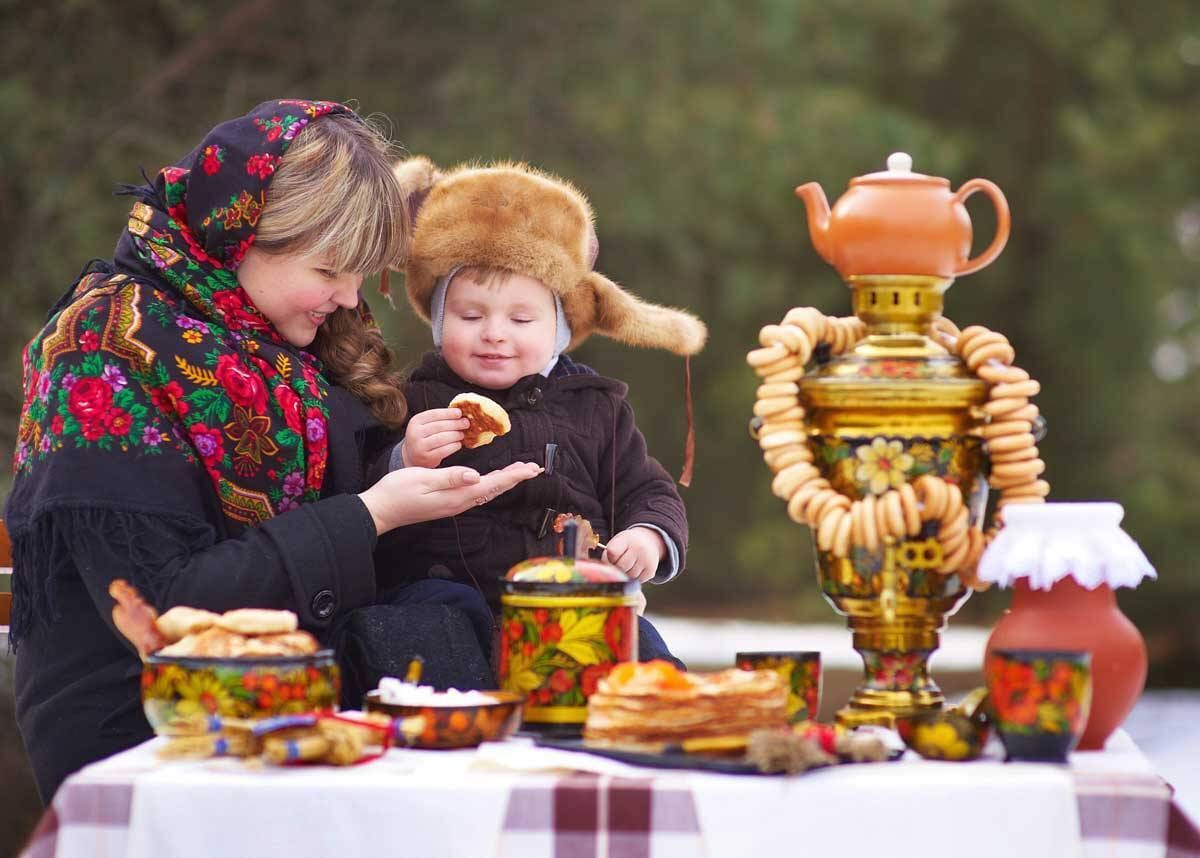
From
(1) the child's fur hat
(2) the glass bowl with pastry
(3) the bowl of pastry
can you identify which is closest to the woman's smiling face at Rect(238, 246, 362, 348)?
(1) the child's fur hat

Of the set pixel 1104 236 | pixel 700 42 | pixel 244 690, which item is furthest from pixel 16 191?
pixel 1104 236

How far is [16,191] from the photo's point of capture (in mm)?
6391

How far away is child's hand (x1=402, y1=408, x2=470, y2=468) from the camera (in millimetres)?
2248

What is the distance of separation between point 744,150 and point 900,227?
23.3ft

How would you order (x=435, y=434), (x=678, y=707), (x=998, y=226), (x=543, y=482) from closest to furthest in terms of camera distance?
(x=678, y=707) → (x=998, y=226) → (x=435, y=434) → (x=543, y=482)

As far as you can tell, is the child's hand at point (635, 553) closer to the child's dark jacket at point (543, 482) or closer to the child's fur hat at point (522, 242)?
the child's dark jacket at point (543, 482)

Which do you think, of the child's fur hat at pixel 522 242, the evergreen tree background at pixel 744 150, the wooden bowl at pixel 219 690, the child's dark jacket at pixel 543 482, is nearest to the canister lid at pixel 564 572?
the wooden bowl at pixel 219 690

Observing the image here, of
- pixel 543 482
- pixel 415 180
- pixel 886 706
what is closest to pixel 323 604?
pixel 543 482

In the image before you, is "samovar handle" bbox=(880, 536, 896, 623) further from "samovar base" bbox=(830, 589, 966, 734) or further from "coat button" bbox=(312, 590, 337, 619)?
"coat button" bbox=(312, 590, 337, 619)

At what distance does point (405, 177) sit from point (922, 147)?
22.3 feet

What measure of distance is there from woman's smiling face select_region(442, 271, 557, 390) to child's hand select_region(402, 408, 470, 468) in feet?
0.88

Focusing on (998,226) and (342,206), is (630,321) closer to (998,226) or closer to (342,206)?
(342,206)

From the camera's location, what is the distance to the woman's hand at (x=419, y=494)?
210 cm

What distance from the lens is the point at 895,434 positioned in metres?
1.85
